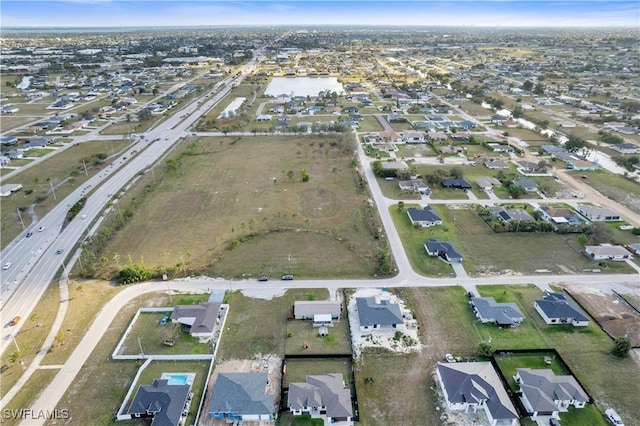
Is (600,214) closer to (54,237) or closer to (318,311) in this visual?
(318,311)

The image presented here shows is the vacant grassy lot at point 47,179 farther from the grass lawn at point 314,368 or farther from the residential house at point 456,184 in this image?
the residential house at point 456,184

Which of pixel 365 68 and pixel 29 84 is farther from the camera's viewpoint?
pixel 365 68

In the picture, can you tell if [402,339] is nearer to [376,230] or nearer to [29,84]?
[376,230]

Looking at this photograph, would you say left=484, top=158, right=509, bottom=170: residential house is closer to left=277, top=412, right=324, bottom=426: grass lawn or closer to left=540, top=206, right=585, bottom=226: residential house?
left=540, top=206, right=585, bottom=226: residential house

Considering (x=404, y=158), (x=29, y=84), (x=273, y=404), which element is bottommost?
(x=273, y=404)

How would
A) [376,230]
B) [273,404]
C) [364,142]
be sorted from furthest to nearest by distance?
[364,142]
[376,230]
[273,404]

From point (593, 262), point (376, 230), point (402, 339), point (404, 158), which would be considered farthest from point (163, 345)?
point (404, 158)

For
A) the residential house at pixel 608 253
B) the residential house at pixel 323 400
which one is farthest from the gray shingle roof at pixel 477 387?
the residential house at pixel 608 253
